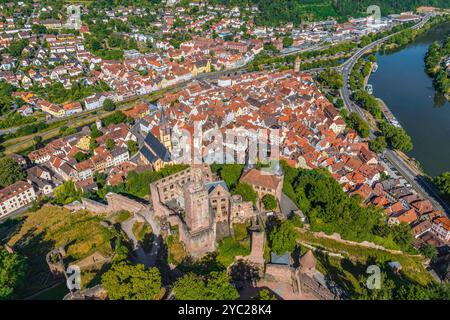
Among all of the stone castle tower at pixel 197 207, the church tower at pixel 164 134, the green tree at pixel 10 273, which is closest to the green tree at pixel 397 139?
the church tower at pixel 164 134

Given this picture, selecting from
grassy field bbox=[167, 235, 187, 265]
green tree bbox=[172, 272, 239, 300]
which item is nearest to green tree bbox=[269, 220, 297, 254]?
green tree bbox=[172, 272, 239, 300]

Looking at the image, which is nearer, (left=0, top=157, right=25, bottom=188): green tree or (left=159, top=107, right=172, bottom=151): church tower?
(left=0, top=157, right=25, bottom=188): green tree

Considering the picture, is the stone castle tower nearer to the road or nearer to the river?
the road

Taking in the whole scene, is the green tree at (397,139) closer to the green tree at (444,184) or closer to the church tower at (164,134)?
the green tree at (444,184)

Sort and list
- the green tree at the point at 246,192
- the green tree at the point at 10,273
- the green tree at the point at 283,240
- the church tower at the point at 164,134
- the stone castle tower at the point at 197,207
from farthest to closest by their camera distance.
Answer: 1. the church tower at the point at 164,134
2. the green tree at the point at 246,192
3. the green tree at the point at 283,240
4. the stone castle tower at the point at 197,207
5. the green tree at the point at 10,273

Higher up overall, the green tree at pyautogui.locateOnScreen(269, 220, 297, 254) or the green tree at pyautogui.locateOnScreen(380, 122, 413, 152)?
the green tree at pyautogui.locateOnScreen(269, 220, 297, 254)

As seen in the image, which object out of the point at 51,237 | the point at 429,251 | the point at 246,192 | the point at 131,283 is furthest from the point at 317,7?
the point at 131,283
